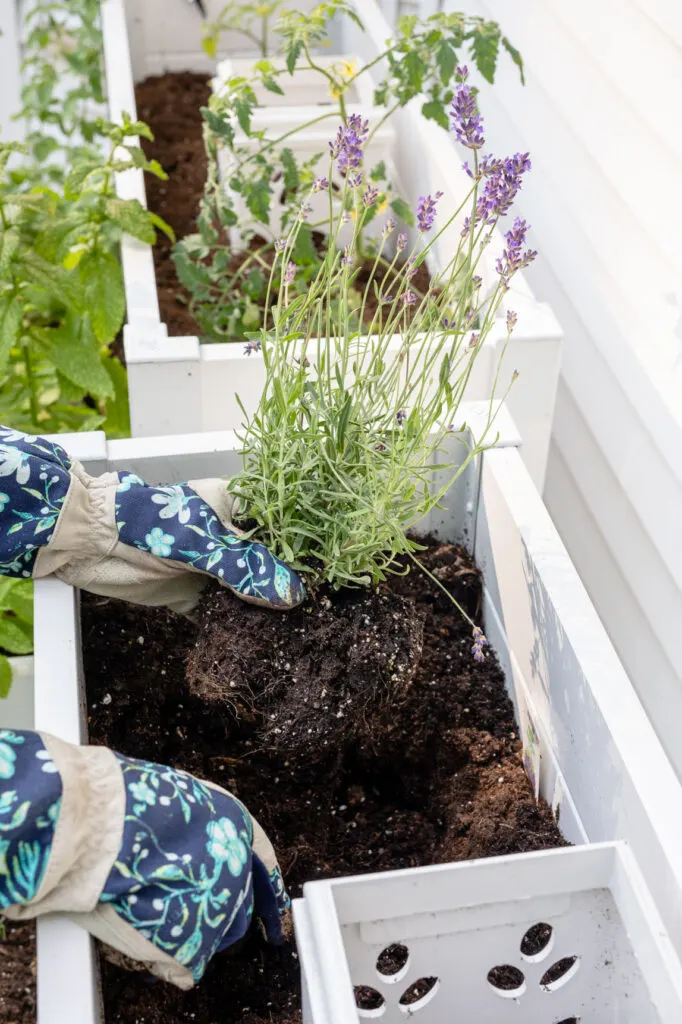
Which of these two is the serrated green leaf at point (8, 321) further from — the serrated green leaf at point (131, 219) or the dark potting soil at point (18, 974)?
the dark potting soil at point (18, 974)

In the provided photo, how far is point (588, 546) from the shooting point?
2225 millimetres

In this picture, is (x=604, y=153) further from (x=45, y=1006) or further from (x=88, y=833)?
(x=45, y=1006)

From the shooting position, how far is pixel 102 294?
6.21 feet

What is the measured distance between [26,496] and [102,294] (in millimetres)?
762

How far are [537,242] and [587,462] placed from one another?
499 mm

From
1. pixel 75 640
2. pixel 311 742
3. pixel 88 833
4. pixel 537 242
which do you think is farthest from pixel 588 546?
pixel 88 833

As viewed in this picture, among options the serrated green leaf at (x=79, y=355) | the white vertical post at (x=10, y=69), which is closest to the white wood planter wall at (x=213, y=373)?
the serrated green leaf at (x=79, y=355)

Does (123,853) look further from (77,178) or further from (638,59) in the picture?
(638,59)

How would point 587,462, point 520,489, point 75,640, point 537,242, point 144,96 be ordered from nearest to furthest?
point 75,640 → point 520,489 → point 587,462 → point 537,242 → point 144,96

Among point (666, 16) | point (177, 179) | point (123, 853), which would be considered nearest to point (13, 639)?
point (123, 853)

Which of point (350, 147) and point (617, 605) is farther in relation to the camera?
point (617, 605)

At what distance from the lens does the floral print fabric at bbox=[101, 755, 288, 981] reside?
98 centimetres

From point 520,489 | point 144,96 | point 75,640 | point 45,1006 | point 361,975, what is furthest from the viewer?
point 144,96

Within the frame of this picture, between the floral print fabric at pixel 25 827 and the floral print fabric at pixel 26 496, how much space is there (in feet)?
1.09
